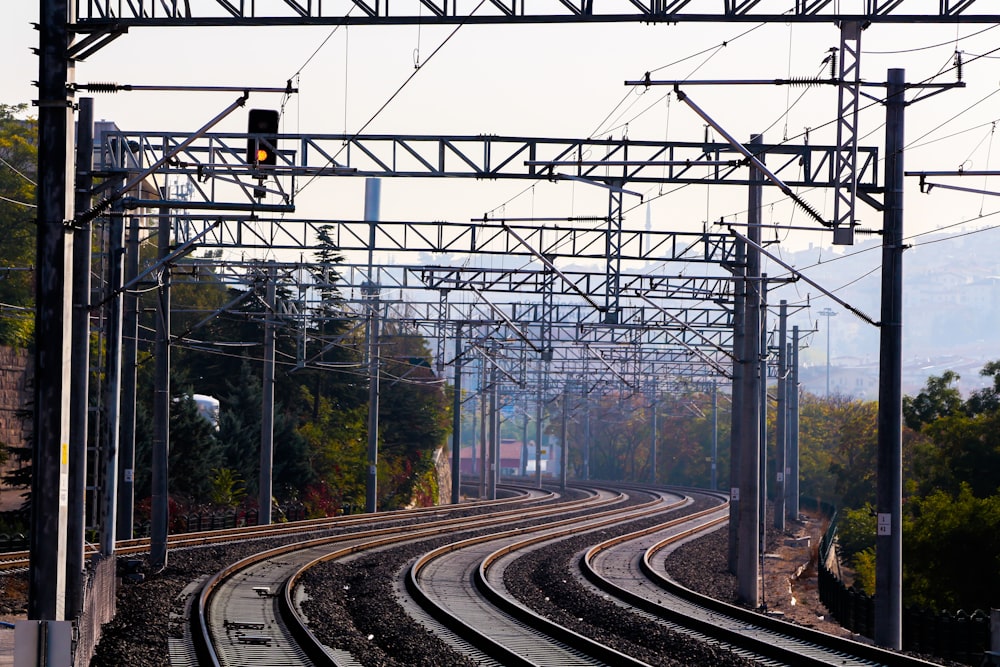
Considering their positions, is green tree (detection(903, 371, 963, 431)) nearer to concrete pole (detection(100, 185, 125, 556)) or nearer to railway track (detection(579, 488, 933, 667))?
railway track (detection(579, 488, 933, 667))

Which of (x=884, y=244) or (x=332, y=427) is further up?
(x=884, y=244)

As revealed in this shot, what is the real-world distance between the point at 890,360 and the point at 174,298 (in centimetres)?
7070

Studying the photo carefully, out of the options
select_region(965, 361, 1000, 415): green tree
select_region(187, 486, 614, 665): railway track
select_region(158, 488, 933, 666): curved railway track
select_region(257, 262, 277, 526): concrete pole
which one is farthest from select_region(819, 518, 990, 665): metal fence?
select_region(257, 262, 277, 526): concrete pole

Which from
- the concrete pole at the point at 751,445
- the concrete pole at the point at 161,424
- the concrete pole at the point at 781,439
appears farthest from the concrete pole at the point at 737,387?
the concrete pole at the point at 781,439

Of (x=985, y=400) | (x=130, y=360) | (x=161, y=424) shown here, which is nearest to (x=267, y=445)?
(x=161, y=424)

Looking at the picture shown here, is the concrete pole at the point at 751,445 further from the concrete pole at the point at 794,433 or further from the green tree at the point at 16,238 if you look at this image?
the green tree at the point at 16,238

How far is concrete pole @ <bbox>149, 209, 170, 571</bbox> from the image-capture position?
30.0 metres

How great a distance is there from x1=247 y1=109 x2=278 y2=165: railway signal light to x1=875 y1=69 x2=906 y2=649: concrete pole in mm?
9112

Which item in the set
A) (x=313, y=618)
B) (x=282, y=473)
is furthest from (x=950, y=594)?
(x=282, y=473)

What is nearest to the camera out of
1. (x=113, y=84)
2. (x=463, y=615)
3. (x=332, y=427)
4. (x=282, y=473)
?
(x=113, y=84)

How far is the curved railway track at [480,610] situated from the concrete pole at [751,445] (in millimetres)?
1578

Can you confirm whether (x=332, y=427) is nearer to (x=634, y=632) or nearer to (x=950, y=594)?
(x=950, y=594)

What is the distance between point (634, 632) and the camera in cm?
2331

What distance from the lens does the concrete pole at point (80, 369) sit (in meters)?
21.3
